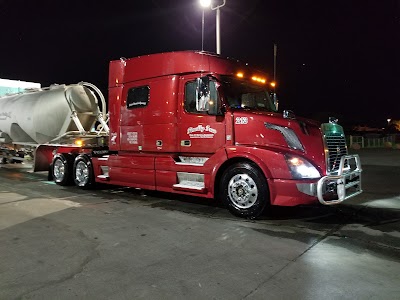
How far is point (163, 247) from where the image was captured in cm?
503

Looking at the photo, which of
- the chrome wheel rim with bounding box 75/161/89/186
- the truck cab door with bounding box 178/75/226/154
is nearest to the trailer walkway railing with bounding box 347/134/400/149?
the chrome wheel rim with bounding box 75/161/89/186

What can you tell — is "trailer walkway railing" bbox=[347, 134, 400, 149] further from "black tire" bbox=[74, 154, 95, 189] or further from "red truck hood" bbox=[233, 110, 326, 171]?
"red truck hood" bbox=[233, 110, 326, 171]

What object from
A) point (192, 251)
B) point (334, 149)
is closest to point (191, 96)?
point (334, 149)

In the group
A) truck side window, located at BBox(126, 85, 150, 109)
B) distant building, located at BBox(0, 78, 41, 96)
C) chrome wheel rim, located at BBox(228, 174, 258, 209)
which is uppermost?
distant building, located at BBox(0, 78, 41, 96)

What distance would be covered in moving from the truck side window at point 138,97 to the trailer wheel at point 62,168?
124 inches

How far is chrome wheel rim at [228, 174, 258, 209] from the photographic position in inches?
262

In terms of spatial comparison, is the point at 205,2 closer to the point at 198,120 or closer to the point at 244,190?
the point at 198,120

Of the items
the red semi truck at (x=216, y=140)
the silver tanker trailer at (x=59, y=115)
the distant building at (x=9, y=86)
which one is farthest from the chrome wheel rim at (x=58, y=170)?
the distant building at (x=9, y=86)

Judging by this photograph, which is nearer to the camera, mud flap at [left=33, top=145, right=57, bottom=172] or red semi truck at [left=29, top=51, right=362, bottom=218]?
red semi truck at [left=29, top=51, right=362, bottom=218]

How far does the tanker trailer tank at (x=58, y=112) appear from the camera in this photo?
39.8ft

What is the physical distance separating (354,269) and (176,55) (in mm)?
5491

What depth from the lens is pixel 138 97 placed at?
343 inches

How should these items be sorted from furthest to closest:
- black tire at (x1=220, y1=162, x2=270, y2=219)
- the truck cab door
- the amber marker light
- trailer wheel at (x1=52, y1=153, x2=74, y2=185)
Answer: trailer wheel at (x1=52, y1=153, x2=74, y2=185), the amber marker light, the truck cab door, black tire at (x1=220, y1=162, x2=270, y2=219)

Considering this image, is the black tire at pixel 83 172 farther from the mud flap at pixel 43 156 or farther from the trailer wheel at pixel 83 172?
the mud flap at pixel 43 156
